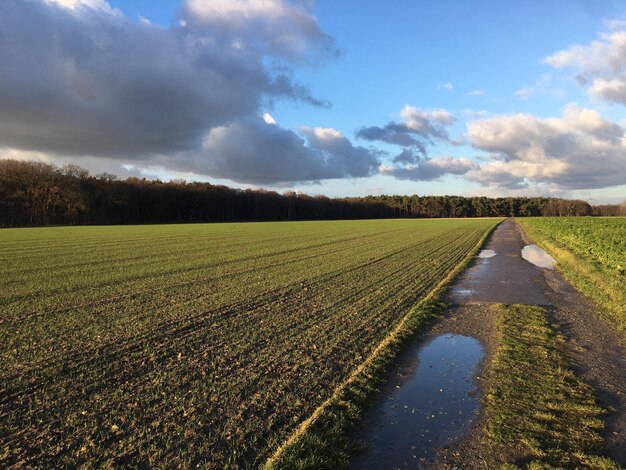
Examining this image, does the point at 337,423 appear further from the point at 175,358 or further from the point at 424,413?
the point at 175,358

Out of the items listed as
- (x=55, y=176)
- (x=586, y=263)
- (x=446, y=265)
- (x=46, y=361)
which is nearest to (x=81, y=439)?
(x=46, y=361)

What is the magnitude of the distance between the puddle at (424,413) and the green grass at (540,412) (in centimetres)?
35

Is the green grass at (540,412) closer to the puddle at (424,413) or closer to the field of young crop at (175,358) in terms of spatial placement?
the puddle at (424,413)

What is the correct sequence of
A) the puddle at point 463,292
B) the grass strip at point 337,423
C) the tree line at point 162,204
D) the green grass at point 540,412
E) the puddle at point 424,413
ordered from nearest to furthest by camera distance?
the grass strip at point 337,423 < the green grass at point 540,412 < the puddle at point 424,413 < the puddle at point 463,292 < the tree line at point 162,204

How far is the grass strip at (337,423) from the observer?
174 inches

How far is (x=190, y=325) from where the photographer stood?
9594mm

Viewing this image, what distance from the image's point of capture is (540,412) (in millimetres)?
5488

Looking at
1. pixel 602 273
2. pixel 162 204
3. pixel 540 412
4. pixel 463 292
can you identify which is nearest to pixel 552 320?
pixel 463 292

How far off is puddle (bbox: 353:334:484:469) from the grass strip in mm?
269

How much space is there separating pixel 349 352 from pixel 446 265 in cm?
1506

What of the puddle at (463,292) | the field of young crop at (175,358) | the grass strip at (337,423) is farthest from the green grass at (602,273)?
the grass strip at (337,423)

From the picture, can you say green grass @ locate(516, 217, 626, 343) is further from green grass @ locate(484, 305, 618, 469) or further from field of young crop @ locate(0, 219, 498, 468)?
field of young crop @ locate(0, 219, 498, 468)

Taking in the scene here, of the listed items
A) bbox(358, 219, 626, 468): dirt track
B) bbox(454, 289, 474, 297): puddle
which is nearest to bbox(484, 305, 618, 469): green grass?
bbox(358, 219, 626, 468): dirt track

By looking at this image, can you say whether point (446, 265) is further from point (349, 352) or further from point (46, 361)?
point (46, 361)
